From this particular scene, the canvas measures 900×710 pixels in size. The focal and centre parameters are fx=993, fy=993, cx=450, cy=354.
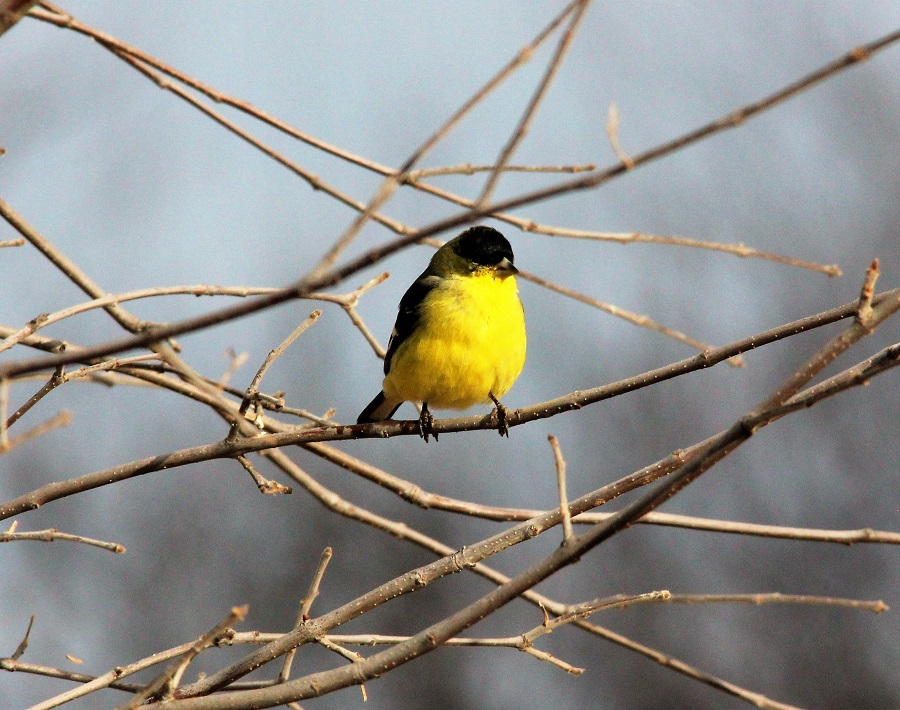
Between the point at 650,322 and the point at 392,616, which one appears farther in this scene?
the point at 392,616

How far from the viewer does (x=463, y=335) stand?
4.73 m

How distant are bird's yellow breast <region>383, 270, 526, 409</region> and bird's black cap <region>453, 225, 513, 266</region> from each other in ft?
0.49

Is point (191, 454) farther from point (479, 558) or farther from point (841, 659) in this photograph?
point (841, 659)

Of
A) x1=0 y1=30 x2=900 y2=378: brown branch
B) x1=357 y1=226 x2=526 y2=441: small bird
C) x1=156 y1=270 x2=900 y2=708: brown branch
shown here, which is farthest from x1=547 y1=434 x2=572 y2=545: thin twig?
x1=357 y1=226 x2=526 y2=441: small bird

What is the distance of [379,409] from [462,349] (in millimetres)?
885

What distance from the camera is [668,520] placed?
3.37 m

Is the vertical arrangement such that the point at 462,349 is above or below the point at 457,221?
above

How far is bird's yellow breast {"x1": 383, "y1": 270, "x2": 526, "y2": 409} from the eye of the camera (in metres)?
4.70

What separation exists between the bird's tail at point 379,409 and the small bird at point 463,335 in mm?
75

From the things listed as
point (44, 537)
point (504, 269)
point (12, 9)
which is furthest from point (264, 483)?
point (504, 269)

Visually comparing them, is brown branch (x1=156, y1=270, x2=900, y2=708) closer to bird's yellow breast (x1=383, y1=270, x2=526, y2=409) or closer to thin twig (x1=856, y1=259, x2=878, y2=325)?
thin twig (x1=856, y1=259, x2=878, y2=325)

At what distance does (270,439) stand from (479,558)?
0.75m

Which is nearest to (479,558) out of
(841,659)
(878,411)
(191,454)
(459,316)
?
(191,454)

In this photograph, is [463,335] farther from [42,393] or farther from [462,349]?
[42,393]
